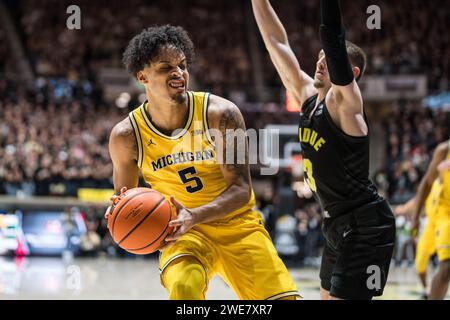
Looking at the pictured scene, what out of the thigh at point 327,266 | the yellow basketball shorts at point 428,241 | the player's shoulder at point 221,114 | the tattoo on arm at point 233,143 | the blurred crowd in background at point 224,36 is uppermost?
the blurred crowd in background at point 224,36

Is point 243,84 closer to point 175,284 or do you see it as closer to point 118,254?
point 118,254

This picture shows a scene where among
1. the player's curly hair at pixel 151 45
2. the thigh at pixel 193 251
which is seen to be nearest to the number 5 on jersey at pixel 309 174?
the thigh at pixel 193 251

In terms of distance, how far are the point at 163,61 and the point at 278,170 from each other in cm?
1059

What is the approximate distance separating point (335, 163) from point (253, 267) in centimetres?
71

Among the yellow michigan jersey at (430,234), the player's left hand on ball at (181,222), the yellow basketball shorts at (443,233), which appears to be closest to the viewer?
the player's left hand on ball at (181,222)

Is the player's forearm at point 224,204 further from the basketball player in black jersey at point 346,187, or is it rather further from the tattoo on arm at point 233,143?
the basketball player in black jersey at point 346,187

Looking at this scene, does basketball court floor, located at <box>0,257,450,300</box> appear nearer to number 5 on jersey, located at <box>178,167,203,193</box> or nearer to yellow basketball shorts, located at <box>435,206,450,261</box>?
yellow basketball shorts, located at <box>435,206,450,261</box>

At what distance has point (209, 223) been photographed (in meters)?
A: 3.66

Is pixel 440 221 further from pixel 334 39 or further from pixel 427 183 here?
pixel 334 39

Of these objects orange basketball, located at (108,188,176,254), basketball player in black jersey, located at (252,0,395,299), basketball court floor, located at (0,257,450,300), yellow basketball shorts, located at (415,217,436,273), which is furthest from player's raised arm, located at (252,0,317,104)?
basketball court floor, located at (0,257,450,300)

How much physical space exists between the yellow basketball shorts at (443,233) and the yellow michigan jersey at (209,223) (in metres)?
2.62

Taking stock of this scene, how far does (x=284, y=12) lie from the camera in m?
20.0

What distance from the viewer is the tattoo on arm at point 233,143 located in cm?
363

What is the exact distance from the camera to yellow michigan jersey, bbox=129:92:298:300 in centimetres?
353
